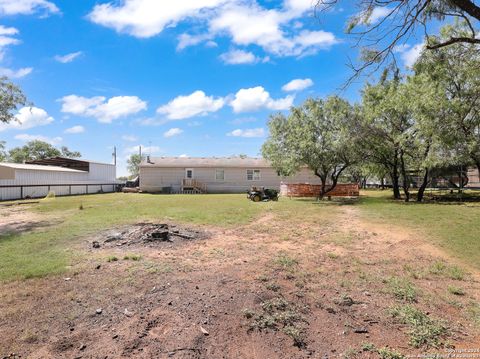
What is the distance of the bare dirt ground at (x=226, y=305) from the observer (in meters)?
3.55

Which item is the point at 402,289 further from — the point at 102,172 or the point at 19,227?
the point at 102,172

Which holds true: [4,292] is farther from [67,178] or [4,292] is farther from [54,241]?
[67,178]

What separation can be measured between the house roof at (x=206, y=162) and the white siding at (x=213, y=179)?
489mm

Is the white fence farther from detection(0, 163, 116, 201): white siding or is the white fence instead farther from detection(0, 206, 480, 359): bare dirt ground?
detection(0, 206, 480, 359): bare dirt ground

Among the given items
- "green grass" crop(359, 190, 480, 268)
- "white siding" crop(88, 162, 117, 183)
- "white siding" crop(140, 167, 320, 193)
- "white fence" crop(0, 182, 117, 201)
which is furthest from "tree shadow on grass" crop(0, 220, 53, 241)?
"white siding" crop(88, 162, 117, 183)

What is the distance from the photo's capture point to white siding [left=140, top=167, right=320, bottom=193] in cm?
3466

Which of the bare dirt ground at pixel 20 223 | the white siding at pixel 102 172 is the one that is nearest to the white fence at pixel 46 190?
the white siding at pixel 102 172

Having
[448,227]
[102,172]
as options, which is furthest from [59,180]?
[448,227]

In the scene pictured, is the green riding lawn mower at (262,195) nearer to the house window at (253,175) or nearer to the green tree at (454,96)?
the green tree at (454,96)

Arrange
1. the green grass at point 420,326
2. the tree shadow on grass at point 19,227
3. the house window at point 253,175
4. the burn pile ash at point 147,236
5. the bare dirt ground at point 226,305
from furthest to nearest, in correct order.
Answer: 1. the house window at point 253,175
2. the tree shadow on grass at point 19,227
3. the burn pile ash at point 147,236
4. the green grass at point 420,326
5. the bare dirt ground at point 226,305

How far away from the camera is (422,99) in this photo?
17016 millimetres

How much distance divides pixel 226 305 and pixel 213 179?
30757mm

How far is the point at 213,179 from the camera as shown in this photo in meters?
35.1

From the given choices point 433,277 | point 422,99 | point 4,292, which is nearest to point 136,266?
point 4,292
